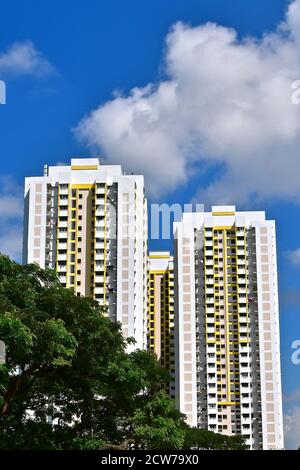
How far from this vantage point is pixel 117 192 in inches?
2275

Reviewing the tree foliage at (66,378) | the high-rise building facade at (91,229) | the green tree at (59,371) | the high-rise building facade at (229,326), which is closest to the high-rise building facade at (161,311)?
the high-rise building facade at (229,326)

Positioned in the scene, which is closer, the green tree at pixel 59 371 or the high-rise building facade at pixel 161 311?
the green tree at pixel 59 371

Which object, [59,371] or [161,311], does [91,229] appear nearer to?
[161,311]

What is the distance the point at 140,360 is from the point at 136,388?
7.64 feet

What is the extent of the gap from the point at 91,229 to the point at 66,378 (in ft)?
136

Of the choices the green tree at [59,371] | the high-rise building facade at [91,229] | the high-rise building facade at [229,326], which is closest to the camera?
the green tree at [59,371]

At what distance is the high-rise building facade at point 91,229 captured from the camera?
185 feet

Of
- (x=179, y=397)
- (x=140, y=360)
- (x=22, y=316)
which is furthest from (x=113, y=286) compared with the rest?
(x=22, y=316)

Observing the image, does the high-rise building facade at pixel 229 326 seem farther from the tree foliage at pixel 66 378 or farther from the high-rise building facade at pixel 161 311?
the tree foliage at pixel 66 378

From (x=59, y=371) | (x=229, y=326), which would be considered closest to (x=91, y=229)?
(x=229, y=326)

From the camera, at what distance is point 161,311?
68875mm

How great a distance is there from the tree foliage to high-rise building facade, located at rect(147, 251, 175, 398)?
4730 cm

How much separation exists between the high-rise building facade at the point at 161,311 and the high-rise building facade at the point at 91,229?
406 inches

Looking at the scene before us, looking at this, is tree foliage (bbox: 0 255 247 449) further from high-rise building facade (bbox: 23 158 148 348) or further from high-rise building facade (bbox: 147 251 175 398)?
high-rise building facade (bbox: 147 251 175 398)
